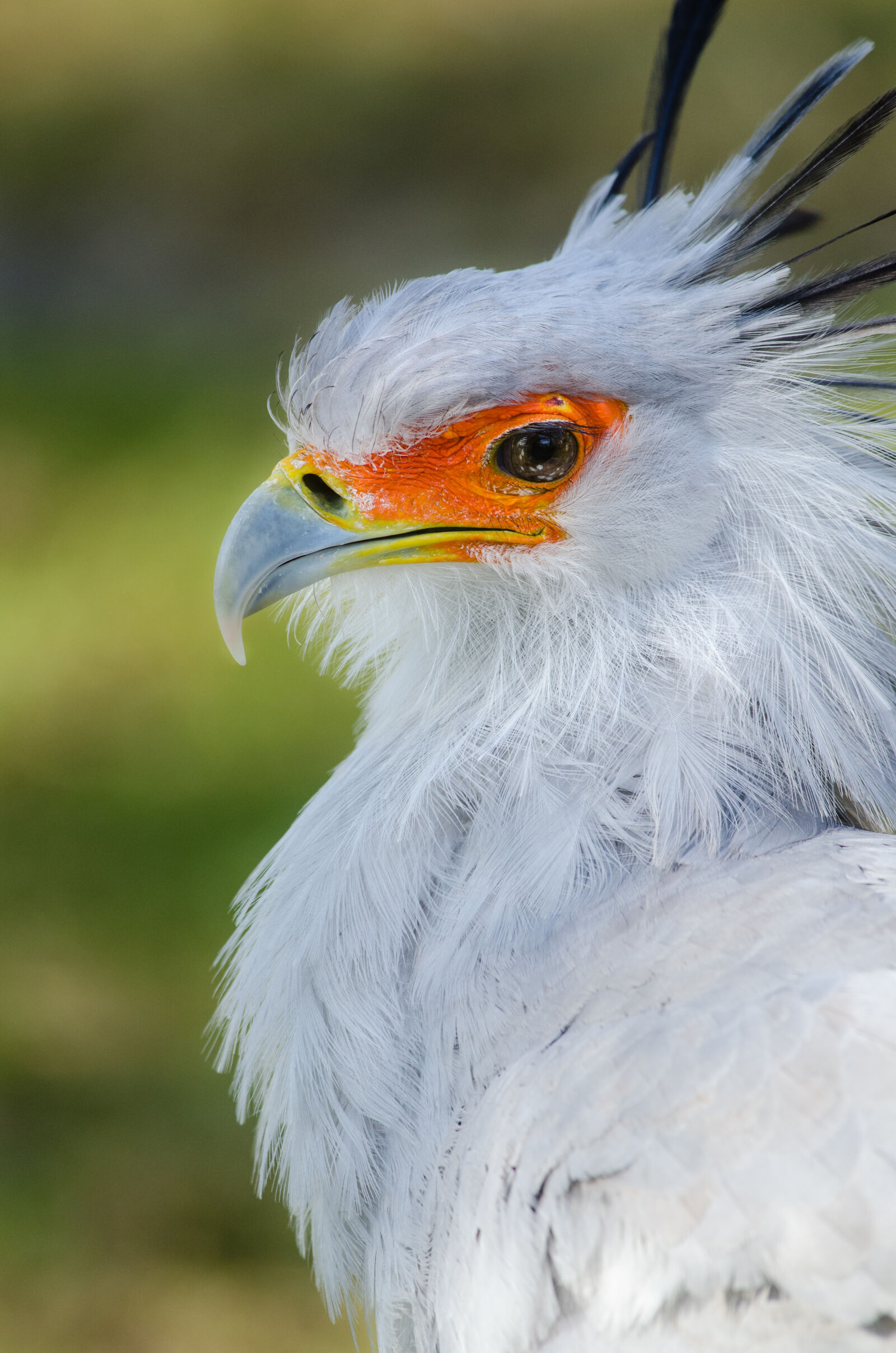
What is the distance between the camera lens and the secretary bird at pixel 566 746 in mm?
1234

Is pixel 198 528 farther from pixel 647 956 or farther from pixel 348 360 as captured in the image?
pixel 647 956

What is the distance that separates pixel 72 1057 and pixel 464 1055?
6.85 feet

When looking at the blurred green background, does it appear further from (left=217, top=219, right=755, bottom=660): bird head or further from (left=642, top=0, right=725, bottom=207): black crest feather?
(left=642, top=0, right=725, bottom=207): black crest feather

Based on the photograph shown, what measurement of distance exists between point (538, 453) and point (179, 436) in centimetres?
423

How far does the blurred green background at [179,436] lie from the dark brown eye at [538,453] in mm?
1932

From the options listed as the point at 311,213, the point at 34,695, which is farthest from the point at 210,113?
the point at 34,695

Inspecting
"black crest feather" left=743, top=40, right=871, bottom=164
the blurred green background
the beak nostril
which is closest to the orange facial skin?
the beak nostril

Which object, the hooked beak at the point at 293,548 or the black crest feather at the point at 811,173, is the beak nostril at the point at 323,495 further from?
the black crest feather at the point at 811,173

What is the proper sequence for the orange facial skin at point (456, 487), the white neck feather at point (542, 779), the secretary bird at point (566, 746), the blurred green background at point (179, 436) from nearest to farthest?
the secretary bird at point (566, 746) < the white neck feather at point (542, 779) < the orange facial skin at point (456, 487) < the blurred green background at point (179, 436)

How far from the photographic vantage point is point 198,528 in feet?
16.1

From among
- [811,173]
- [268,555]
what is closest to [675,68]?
[811,173]

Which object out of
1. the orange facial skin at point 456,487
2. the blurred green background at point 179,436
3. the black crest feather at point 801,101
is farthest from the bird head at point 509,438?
the blurred green background at point 179,436

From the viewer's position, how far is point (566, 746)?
4.85 feet

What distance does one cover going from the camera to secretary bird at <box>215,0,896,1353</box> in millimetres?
1234
